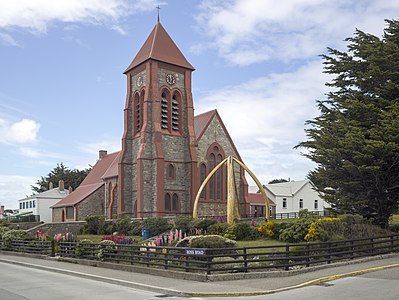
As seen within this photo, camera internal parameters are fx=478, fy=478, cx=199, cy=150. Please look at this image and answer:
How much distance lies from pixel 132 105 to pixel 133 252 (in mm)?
37999

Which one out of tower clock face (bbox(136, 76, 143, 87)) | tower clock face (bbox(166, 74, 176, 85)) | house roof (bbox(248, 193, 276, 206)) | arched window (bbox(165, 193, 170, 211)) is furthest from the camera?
house roof (bbox(248, 193, 276, 206))

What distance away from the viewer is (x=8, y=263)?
86.6 ft

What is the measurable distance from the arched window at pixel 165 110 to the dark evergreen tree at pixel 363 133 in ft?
82.6

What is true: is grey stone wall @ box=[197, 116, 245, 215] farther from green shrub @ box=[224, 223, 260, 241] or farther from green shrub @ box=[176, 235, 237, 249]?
green shrub @ box=[176, 235, 237, 249]

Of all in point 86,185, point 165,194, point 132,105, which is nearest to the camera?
point 165,194

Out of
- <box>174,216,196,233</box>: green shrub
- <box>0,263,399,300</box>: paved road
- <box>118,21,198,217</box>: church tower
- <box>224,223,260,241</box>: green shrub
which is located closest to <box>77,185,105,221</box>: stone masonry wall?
<box>118,21,198,217</box>: church tower

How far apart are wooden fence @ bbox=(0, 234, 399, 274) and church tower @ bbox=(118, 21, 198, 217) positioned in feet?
81.2

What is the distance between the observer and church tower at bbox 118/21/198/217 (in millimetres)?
50781

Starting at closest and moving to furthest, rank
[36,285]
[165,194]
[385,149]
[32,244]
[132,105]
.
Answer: [36,285], [385,149], [32,244], [165,194], [132,105]

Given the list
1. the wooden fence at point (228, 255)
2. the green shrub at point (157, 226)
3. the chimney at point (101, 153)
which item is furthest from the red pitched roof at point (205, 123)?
the wooden fence at point (228, 255)

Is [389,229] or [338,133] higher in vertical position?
[338,133]

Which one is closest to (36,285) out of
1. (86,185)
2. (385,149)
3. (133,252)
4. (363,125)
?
(133,252)

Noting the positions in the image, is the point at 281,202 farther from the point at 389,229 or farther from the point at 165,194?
the point at 389,229

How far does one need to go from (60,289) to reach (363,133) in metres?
18.0
